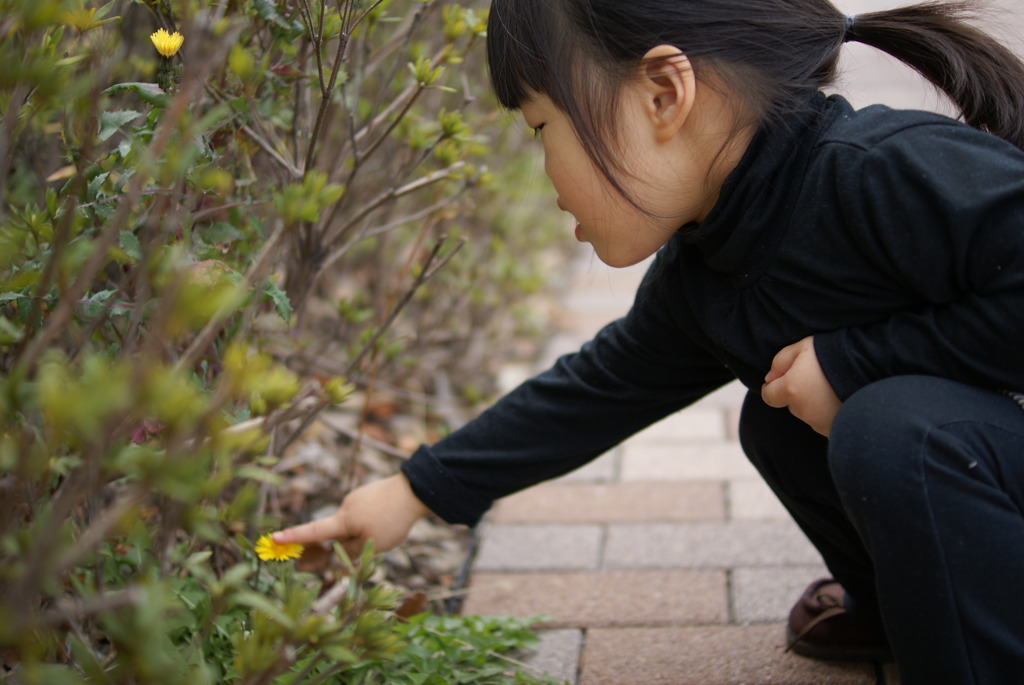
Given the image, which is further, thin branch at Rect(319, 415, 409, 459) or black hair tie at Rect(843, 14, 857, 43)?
thin branch at Rect(319, 415, 409, 459)

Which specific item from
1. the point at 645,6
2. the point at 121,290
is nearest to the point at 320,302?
the point at 121,290

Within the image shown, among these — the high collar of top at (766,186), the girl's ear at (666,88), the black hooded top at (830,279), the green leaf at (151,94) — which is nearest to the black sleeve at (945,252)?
the black hooded top at (830,279)

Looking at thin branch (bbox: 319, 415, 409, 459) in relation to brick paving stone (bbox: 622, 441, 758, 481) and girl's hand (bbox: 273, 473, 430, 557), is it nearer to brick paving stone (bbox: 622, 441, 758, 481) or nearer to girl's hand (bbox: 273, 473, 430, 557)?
girl's hand (bbox: 273, 473, 430, 557)

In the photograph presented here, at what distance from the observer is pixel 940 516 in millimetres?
1181

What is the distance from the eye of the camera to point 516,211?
3.81 meters

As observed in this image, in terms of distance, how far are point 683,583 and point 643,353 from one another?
1.79 ft

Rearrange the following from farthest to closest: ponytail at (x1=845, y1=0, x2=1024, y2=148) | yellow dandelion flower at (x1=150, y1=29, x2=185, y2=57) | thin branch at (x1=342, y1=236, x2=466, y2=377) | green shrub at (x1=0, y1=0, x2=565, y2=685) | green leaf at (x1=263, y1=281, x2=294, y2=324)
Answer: thin branch at (x1=342, y1=236, x2=466, y2=377), ponytail at (x1=845, y1=0, x2=1024, y2=148), green leaf at (x1=263, y1=281, x2=294, y2=324), yellow dandelion flower at (x1=150, y1=29, x2=185, y2=57), green shrub at (x1=0, y1=0, x2=565, y2=685)

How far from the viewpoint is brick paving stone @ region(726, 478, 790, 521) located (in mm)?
2223

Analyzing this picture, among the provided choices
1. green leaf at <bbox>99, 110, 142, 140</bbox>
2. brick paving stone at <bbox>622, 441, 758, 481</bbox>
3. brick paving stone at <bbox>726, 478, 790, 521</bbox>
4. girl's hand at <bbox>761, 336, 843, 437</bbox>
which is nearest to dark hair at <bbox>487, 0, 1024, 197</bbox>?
girl's hand at <bbox>761, 336, 843, 437</bbox>

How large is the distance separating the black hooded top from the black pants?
0.08m

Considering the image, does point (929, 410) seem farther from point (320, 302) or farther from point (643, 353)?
point (320, 302)

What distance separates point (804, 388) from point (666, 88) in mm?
435

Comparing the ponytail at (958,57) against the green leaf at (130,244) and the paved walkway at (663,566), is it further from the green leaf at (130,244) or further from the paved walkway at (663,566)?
the green leaf at (130,244)

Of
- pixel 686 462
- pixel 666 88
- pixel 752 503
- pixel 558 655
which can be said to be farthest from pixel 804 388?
pixel 686 462
